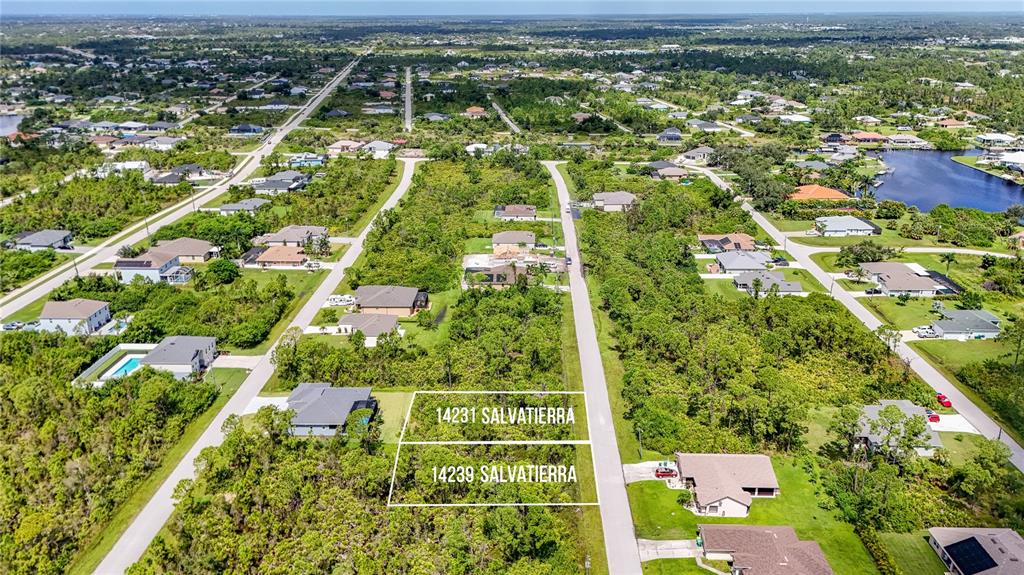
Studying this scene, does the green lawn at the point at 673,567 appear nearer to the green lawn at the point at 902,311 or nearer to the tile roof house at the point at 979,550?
the tile roof house at the point at 979,550

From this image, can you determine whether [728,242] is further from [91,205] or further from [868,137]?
[91,205]

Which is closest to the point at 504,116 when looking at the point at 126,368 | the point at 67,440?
the point at 126,368

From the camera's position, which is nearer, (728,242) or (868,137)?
(728,242)

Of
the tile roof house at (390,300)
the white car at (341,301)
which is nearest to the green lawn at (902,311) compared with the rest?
the tile roof house at (390,300)

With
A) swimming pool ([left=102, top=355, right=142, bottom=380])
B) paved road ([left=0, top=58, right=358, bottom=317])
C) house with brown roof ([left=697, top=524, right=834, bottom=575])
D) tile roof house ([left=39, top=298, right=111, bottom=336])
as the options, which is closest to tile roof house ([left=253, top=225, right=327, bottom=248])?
paved road ([left=0, top=58, right=358, bottom=317])

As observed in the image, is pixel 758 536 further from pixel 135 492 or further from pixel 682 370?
pixel 135 492

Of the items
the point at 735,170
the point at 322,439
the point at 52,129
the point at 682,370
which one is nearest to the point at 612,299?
the point at 682,370
